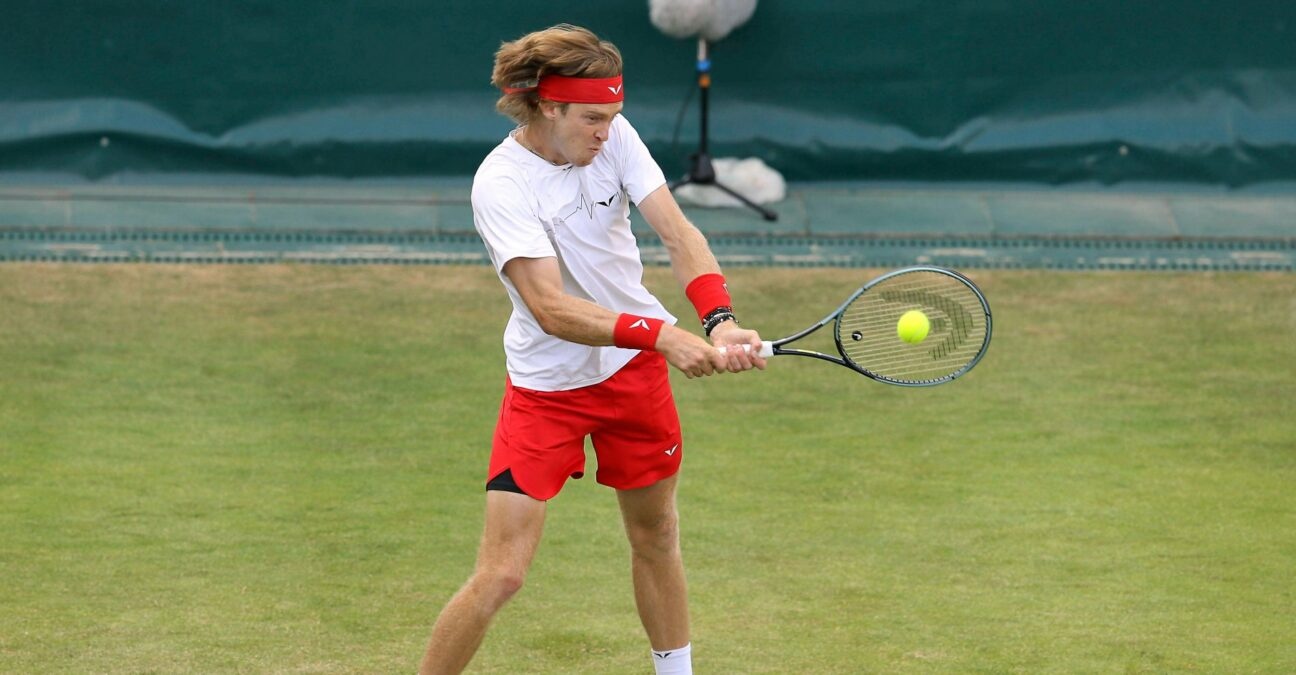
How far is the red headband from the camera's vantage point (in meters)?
3.98

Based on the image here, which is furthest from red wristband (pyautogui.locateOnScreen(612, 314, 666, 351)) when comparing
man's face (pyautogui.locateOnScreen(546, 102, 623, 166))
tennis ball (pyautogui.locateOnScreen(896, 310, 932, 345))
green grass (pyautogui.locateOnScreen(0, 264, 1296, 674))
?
green grass (pyautogui.locateOnScreen(0, 264, 1296, 674))

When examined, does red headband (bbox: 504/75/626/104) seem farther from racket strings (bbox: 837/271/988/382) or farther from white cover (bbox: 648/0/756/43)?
white cover (bbox: 648/0/756/43)

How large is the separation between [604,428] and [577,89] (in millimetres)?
821

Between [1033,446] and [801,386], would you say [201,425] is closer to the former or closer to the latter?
[801,386]

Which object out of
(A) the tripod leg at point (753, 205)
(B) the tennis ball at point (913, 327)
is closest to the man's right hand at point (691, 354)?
(B) the tennis ball at point (913, 327)

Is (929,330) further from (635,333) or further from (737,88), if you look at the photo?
(737,88)

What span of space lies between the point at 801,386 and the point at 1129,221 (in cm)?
322

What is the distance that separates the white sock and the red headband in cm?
137

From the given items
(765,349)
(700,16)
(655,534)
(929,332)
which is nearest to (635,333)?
(765,349)

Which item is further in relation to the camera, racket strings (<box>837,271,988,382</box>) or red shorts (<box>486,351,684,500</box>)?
racket strings (<box>837,271,988,382</box>)

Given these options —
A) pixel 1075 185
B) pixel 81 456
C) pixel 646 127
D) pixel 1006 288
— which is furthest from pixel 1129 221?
pixel 81 456

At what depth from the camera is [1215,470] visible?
6.18 metres

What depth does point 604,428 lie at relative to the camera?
13.9 ft

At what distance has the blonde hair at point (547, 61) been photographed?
397 cm
